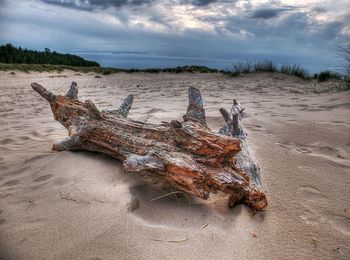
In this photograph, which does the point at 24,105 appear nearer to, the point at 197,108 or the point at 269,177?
the point at 197,108

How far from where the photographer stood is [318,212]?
2027mm

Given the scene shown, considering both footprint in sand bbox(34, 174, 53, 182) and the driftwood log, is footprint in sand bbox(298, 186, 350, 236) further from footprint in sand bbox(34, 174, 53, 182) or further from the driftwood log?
footprint in sand bbox(34, 174, 53, 182)

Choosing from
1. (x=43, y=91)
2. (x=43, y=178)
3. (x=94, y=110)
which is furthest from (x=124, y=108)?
(x=43, y=178)

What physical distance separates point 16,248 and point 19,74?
1663 centimetres

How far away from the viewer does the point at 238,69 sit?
45.9 feet

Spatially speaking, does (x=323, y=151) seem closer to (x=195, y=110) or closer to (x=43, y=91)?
(x=195, y=110)

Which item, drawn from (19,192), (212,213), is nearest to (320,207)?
(212,213)

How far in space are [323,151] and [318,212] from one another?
1.11 m

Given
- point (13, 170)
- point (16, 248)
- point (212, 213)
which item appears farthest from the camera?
point (13, 170)

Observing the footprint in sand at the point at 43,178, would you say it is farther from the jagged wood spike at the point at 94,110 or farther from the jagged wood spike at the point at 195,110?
the jagged wood spike at the point at 195,110

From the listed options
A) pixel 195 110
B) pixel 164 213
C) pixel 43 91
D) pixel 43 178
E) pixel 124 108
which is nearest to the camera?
pixel 164 213

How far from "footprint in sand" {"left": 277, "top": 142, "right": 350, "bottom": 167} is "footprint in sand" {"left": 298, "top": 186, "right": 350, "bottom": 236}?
2.08ft

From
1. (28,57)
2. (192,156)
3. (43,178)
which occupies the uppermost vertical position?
(28,57)

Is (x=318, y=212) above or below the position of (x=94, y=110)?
below
